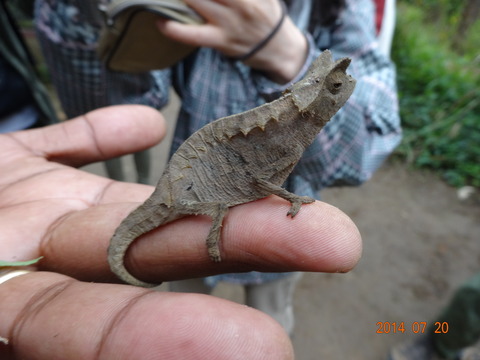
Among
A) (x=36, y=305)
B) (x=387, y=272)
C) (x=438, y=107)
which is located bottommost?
(x=387, y=272)

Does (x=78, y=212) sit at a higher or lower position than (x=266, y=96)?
lower

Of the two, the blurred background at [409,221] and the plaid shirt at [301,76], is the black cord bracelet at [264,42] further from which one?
the blurred background at [409,221]

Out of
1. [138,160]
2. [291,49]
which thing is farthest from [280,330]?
[138,160]

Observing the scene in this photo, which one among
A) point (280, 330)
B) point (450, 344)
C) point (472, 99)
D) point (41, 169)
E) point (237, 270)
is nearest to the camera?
point (280, 330)

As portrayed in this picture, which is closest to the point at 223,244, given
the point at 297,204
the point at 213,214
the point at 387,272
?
the point at 213,214

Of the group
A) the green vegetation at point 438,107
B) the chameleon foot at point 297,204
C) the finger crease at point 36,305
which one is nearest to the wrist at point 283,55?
the chameleon foot at point 297,204

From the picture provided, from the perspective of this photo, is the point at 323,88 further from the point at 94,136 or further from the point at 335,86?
the point at 94,136

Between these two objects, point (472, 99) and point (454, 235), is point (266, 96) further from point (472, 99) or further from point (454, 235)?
point (472, 99)
